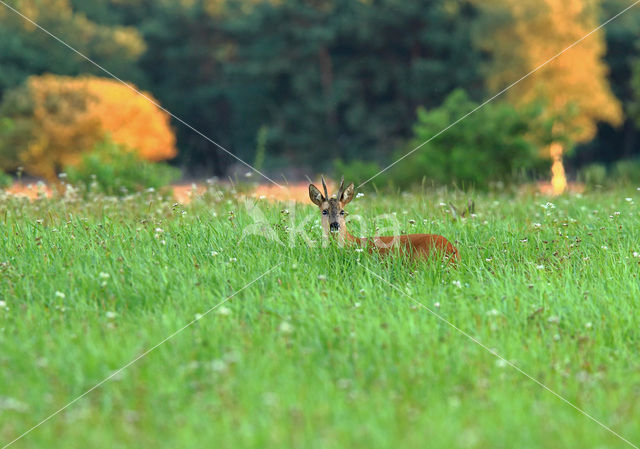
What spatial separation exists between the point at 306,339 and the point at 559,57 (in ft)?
92.9

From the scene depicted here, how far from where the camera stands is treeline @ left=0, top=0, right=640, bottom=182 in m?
36.2

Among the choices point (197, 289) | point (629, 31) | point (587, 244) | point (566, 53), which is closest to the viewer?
point (197, 289)

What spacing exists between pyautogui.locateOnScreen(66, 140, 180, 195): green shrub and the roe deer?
756cm

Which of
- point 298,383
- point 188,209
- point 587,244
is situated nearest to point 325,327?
point 298,383

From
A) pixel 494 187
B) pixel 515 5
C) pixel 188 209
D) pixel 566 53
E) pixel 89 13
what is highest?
pixel 89 13

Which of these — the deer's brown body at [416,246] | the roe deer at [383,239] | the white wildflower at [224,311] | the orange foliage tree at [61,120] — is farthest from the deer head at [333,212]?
the orange foliage tree at [61,120]

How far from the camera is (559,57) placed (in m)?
30.5

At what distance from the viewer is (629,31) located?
3722 cm

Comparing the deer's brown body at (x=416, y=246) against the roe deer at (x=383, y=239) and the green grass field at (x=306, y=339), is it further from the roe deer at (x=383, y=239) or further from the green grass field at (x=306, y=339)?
the green grass field at (x=306, y=339)

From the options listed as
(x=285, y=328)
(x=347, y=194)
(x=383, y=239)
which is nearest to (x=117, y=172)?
(x=347, y=194)

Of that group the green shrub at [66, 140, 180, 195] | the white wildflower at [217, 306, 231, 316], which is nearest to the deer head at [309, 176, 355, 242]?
the white wildflower at [217, 306, 231, 316]

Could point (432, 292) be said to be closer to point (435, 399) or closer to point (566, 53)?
point (435, 399)

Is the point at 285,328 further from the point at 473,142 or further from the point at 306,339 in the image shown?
the point at 473,142

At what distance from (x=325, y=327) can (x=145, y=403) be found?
137 cm
